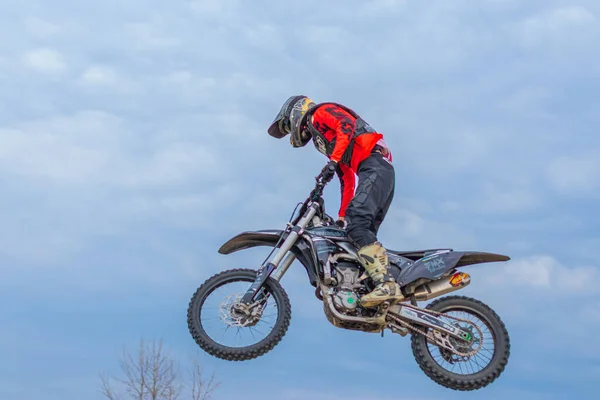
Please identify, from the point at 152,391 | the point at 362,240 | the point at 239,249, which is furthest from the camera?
the point at 152,391

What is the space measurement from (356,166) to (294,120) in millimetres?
1051

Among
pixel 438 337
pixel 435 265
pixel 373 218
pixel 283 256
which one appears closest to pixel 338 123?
pixel 373 218

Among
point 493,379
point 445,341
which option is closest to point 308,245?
Answer: point 445,341

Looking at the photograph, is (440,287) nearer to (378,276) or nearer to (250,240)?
(378,276)

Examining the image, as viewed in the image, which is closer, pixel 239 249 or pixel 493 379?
pixel 493 379

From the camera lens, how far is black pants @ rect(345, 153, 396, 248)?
933cm

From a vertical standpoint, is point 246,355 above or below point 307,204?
below

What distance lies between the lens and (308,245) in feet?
31.4

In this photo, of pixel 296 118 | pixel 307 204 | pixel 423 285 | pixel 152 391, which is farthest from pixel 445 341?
pixel 152 391

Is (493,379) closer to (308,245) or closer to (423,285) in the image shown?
(423,285)

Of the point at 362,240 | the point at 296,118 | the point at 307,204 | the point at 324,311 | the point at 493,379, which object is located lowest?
the point at 493,379

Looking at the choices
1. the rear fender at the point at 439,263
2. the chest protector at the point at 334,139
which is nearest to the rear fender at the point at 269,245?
the rear fender at the point at 439,263

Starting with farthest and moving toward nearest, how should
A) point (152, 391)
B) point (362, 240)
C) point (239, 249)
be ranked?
point (152, 391) < point (239, 249) < point (362, 240)

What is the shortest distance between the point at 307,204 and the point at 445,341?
2348 mm
